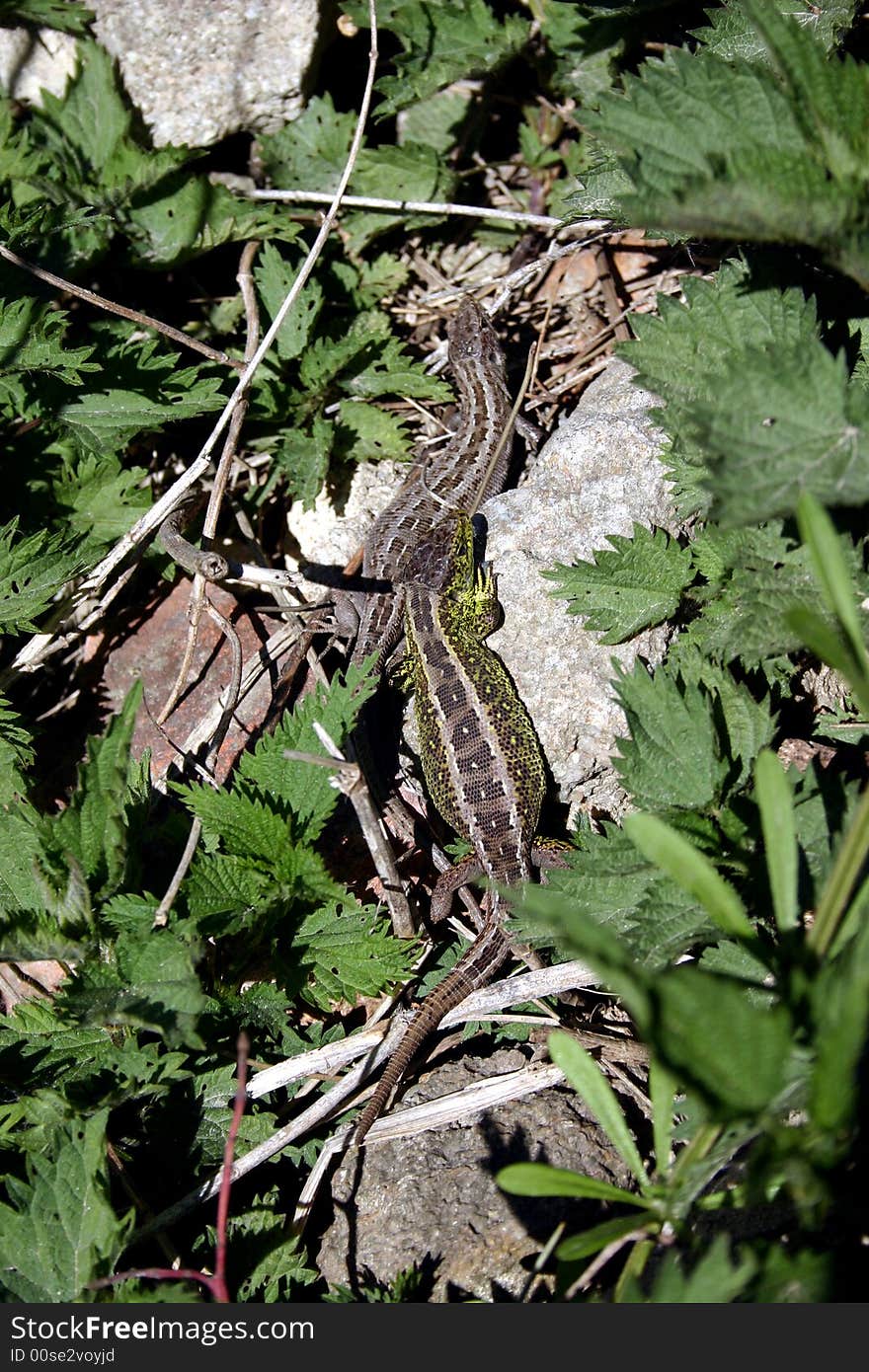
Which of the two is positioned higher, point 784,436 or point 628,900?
point 784,436

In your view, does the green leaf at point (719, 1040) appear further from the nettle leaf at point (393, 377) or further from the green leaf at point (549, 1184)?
the nettle leaf at point (393, 377)

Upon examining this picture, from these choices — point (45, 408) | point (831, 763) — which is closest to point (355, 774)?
point (831, 763)

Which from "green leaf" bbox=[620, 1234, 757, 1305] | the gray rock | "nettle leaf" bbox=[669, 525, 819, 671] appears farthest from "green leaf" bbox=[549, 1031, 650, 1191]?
the gray rock

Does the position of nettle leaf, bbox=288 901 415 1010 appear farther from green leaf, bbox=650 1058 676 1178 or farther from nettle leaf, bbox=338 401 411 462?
nettle leaf, bbox=338 401 411 462

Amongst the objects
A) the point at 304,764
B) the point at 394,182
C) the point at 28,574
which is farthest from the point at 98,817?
the point at 394,182

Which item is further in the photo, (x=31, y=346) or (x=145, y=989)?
(x=31, y=346)

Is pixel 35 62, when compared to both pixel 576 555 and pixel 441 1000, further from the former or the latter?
pixel 441 1000
